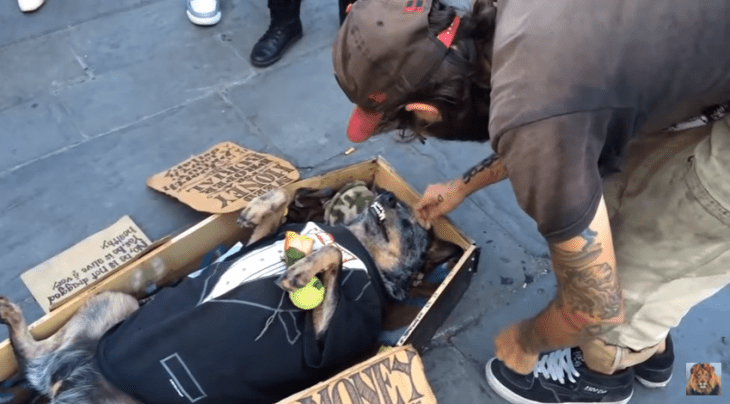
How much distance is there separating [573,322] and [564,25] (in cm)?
92

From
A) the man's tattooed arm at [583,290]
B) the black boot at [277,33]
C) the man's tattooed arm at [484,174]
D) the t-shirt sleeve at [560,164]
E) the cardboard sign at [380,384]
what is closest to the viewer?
the t-shirt sleeve at [560,164]

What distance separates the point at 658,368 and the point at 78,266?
2587mm

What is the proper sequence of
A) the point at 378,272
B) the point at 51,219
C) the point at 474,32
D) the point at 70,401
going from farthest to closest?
the point at 51,219
the point at 378,272
the point at 70,401
the point at 474,32

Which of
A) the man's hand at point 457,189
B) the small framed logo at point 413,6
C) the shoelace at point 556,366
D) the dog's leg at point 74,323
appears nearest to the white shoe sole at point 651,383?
the shoelace at point 556,366

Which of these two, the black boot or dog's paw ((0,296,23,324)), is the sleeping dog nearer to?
dog's paw ((0,296,23,324))

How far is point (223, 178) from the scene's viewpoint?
3080 mm

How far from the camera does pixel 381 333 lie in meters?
2.73

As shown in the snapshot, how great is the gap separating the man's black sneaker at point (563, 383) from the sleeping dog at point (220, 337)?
673 millimetres

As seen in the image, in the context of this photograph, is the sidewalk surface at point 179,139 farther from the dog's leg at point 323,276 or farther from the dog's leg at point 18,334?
the dog's leg at point 323,276

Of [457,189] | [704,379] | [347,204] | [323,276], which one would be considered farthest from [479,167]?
[704,379]

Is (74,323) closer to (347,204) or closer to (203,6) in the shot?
(347,204)

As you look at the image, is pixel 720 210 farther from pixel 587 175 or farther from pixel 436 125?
pixel 436 125

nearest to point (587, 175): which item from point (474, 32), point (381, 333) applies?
point (474, 32)

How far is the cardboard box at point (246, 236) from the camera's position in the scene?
2266 millimetres
